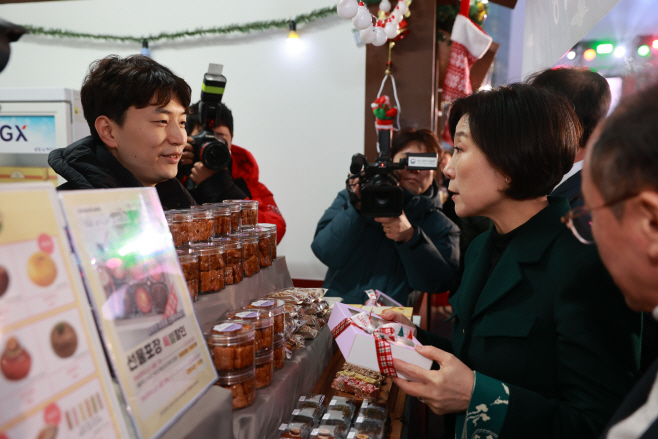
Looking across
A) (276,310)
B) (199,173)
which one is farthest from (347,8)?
(276,310)

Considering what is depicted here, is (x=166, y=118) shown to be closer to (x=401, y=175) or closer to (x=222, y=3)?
(x=401, y=175)

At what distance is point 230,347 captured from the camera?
92cm

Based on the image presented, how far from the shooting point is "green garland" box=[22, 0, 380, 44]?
371cm

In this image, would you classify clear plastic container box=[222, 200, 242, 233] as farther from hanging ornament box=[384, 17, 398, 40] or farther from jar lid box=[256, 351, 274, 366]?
hanging ornament box=[384, 17, 398, 40]

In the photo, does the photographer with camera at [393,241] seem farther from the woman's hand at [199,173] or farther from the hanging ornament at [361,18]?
the hanging ornament at [361,18]

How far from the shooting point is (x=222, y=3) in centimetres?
397

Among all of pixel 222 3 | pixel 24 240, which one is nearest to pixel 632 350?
pixel 24 240

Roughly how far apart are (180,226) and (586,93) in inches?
55.9

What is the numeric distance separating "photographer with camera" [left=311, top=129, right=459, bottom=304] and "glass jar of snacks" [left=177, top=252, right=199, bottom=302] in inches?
44.4

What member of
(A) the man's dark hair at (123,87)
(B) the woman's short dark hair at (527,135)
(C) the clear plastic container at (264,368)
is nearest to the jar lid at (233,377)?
(C) the clear plastic container at (264,368)

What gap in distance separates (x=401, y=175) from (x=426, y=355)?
1.53m

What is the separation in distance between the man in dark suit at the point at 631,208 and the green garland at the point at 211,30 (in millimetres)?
3183

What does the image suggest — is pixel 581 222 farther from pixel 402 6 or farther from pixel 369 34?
pixel 402 6

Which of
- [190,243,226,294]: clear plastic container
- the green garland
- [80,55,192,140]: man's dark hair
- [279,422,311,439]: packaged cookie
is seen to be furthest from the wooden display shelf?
the green garland
